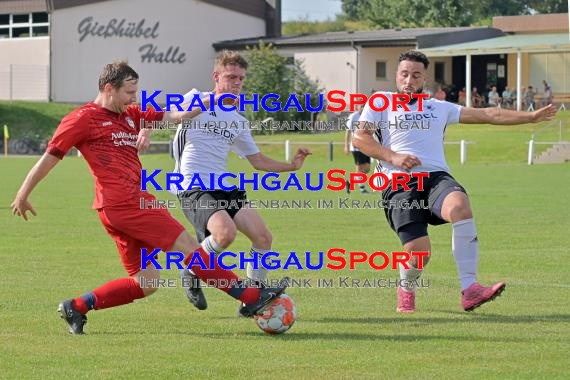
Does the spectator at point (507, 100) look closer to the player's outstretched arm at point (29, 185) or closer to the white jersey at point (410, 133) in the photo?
the white jersey at point (410, 133)

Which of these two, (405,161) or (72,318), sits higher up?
(405,161)

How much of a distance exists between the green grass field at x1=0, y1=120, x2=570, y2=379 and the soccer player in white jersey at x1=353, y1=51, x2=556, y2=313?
45 centimetres

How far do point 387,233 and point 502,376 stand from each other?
9689mm

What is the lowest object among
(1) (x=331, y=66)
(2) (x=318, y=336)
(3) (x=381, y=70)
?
(2) (x=318, y=336)

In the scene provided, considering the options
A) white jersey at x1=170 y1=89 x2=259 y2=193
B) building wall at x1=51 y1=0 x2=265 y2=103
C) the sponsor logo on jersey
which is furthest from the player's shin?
building wall at x1=51 y1=0 x2=265 y2=103

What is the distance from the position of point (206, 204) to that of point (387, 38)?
162 feet

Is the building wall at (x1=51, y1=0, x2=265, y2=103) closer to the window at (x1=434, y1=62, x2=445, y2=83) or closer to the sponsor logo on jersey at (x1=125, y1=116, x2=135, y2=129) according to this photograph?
the window at (x1=434, y1=62, x2=445, y2=83)

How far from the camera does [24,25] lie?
190 feet

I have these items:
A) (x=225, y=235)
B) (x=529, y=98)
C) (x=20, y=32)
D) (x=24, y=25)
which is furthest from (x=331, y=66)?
(x=225, y=235)

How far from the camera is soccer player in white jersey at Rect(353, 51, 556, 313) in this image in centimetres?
897

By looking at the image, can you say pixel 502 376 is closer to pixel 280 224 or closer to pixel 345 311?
pixel 345 311

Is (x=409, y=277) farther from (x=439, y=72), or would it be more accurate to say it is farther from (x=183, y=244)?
(x=439, y=72)

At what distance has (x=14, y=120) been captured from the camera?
169 feet

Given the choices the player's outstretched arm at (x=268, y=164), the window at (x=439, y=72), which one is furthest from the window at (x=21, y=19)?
the player's outstretched arm at (x=268, y=164)
